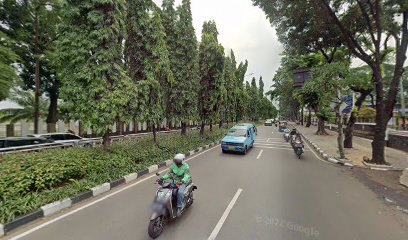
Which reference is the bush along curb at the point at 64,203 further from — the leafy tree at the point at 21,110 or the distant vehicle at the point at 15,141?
the leafy tree at the point at 21,110

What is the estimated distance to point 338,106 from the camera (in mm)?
11484

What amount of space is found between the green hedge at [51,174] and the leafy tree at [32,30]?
8.19 meters

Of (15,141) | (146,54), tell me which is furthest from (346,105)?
(15,141)

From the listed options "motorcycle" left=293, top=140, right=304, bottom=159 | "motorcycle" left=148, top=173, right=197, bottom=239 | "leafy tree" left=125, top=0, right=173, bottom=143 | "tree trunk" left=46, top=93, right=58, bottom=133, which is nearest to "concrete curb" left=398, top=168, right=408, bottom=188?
"motorcycle" left=293, top=140, right=304, bottom=159

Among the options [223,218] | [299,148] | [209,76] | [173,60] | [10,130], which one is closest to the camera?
[223,218]

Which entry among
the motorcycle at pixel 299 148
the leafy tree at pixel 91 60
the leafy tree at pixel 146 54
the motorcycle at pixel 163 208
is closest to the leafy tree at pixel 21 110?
the leafy tree at pixel 146 54

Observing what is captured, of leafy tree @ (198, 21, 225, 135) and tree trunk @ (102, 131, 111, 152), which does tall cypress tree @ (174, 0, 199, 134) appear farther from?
tree trunk @ (102, 131, 111, 152)

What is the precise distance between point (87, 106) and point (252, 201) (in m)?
6.94

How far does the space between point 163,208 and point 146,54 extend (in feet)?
30.3

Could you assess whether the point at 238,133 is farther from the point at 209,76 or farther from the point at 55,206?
the point at 55,206

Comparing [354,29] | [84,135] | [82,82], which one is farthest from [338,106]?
[84,135]

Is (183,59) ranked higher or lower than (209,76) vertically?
higher

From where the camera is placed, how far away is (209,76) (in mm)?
18172

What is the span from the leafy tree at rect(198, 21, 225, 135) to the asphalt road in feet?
36.1
